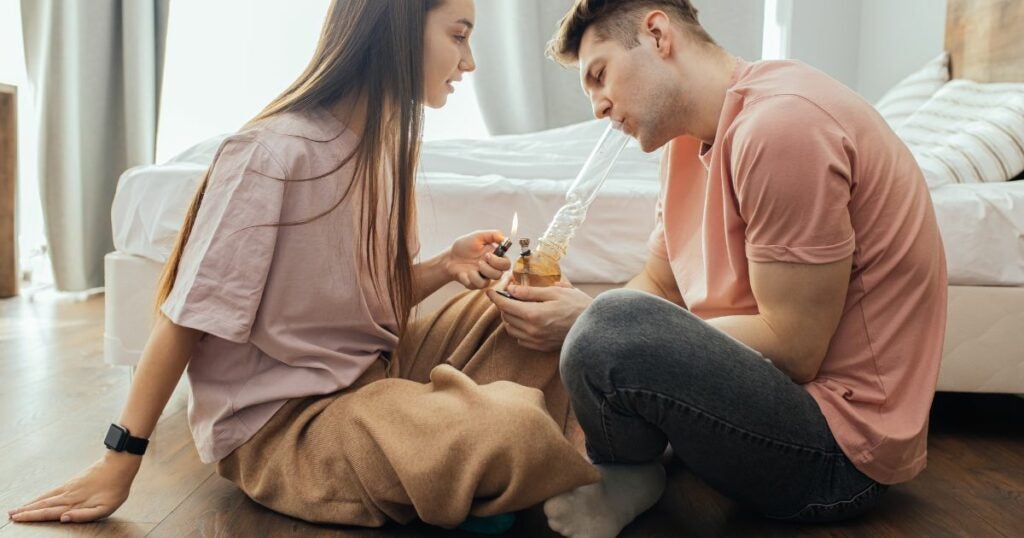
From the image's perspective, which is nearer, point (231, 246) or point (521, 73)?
point (231, 246)

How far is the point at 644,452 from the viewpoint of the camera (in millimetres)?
1205

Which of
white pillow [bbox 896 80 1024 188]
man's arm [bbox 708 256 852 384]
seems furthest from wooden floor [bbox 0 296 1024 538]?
white pillow [bbox 896 80 1024 188]

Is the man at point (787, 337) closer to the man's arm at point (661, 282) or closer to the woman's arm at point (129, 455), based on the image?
the man's arm at point (661, 282)

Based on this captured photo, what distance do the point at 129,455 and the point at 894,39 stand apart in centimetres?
320

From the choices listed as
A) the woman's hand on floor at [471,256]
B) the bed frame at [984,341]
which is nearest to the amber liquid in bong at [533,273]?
the woman's hand on floor at [471,256]

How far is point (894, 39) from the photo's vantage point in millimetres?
3455

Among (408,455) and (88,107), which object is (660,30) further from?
(88,107)

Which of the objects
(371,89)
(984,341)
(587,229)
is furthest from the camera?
(587,229)

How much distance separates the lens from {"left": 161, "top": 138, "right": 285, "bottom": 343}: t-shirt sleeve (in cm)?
113

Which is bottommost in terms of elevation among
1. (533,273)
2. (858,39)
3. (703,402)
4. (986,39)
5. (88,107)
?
(703,402)

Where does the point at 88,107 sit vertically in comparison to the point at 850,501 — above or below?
above

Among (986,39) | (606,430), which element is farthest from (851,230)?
(986,39)

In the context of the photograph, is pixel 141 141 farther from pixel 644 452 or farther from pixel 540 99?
pixel 644 452

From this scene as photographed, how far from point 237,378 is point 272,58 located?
9.38ft
